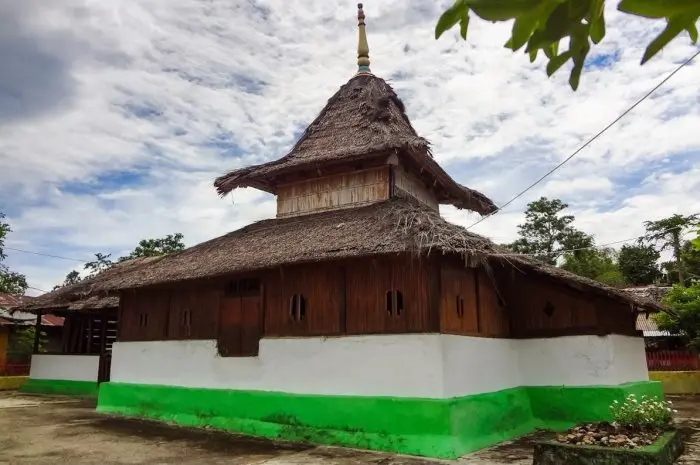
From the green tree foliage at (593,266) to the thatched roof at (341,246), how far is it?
25.7m

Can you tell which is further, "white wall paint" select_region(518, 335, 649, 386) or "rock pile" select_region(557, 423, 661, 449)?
"white wall paint" select_region(518, 335, 649, 386)

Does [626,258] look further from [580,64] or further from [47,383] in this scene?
[580,64]

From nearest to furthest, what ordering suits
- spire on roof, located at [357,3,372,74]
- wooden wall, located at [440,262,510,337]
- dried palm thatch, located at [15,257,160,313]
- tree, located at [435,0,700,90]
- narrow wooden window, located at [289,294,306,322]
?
tree, located at [435,0,700,90] → wooden wall, located at [440,262,510,337] → narrow wooden window, located at [289,294,306,322] → spire on roof, located at [357,3,372,74] → dried palm thatch, located at [15,257,160,313]

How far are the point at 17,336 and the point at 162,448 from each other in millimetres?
18497

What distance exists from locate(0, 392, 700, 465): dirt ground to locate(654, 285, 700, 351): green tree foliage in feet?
18.4

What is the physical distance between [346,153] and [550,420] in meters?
7.17

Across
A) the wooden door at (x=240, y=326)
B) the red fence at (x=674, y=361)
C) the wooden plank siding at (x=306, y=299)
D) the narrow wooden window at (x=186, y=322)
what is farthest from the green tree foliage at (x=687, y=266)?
the narrow wooden window at (x=186, y=322)

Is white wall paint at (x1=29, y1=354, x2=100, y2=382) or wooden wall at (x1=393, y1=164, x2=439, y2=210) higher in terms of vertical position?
wooden wall at (x1=393, y1=164, x2=439, y2=210)

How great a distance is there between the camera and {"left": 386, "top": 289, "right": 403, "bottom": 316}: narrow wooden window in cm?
966

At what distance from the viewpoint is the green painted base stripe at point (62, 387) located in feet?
60.6

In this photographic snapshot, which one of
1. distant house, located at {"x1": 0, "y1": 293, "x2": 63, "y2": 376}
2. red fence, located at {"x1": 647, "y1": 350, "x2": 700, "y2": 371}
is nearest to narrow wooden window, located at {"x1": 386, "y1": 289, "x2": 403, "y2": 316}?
red fence, located at {"x1": 647, "y1": 350, "x2": 700, "y2": 371}

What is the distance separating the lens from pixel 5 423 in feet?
39.6

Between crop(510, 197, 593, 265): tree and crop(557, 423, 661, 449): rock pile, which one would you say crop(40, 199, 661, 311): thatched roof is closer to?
crop(557, 423, 661, 449): rock pile

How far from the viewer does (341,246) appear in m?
9.75
